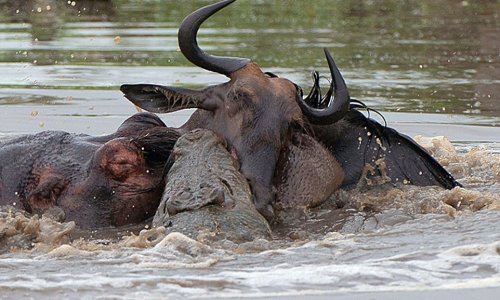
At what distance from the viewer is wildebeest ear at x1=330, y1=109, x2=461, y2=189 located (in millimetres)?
7664

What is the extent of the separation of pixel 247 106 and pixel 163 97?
0.65 m

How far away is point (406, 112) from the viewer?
11133 mm

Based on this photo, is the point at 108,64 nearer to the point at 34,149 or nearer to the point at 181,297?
the point at 34,149

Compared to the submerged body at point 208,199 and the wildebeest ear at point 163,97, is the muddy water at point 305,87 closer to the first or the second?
the submerged body at point 208,199

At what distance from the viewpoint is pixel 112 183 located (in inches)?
275

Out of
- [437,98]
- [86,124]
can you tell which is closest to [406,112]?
[437,98]

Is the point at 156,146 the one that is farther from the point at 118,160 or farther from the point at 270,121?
the point at 270,121

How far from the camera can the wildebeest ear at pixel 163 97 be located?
7.21 metres

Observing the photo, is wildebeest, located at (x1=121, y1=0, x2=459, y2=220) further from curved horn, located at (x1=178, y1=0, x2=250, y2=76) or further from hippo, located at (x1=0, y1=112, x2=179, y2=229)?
hippo, located at (x1=0, y1=112, x2=179, y2=229)

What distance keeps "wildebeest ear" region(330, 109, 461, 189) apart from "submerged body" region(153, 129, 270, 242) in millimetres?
1160

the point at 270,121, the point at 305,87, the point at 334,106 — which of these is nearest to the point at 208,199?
the point at 270,121

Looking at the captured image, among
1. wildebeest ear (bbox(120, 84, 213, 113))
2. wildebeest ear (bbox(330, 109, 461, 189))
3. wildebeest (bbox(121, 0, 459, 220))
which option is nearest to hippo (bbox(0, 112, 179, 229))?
wildebeest ear (bbox(120, 84, 213, 113))

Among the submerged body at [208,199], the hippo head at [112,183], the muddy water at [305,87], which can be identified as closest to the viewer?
the muddy water at [305,87]

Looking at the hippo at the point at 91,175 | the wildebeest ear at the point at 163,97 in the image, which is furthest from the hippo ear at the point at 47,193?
the wildebeest ear at the point at 163,97
